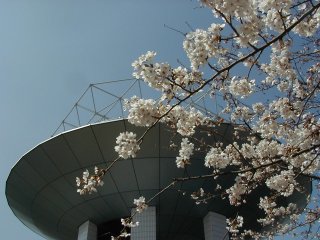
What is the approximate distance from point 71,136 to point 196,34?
12016 mm

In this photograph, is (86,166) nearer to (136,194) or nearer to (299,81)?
(136,194)

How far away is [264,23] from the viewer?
5539 mm

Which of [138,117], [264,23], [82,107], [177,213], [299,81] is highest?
[82,107]

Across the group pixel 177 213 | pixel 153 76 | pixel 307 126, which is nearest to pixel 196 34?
pixel 153 76

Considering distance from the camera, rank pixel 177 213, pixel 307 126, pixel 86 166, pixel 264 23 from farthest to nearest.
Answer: pixel 177 213
pixel 86 166
pixel 307 126
pixel 264 23

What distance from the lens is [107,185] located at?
18.6m

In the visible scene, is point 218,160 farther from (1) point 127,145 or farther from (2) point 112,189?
(2) point 112,189

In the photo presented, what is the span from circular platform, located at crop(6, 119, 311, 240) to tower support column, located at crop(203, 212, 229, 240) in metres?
0.30

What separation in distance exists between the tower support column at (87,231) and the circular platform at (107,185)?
0.24 m

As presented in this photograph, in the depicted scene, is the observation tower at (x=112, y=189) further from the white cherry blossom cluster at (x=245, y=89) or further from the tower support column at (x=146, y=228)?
the white cherry blossom cluster at (x=245, y=89)

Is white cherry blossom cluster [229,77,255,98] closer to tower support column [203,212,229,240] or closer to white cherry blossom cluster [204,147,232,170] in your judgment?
white cherry blossom cluster [204,147,232,170]

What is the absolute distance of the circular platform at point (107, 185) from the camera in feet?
56.1

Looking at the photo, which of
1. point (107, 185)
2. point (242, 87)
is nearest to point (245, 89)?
point (242, 87)

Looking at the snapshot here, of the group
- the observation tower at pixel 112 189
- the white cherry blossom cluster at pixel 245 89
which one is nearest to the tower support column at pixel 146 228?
the observation tower at pixel 112 189
